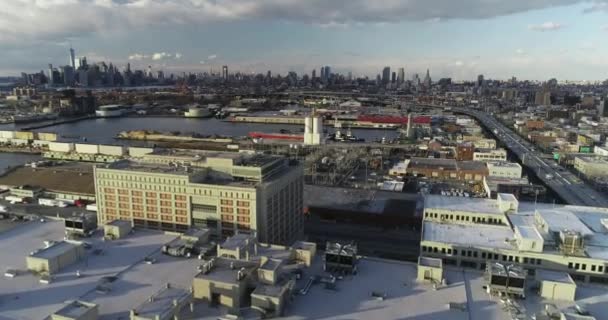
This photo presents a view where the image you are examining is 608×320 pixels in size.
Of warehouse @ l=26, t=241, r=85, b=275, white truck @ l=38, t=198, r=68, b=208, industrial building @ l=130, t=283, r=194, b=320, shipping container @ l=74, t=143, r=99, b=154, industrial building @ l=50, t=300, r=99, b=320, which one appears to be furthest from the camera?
shipping container @ l=74, t=143, r=99, b=154

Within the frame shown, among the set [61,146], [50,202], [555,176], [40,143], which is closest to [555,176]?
[555,176]

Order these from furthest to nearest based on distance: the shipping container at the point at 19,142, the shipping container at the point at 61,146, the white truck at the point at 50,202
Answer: the shipping container at the point at 19,142 < the shipping container at the point at 61,146 < the white truck at the point at 50,202

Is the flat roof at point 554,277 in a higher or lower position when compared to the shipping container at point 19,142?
higher

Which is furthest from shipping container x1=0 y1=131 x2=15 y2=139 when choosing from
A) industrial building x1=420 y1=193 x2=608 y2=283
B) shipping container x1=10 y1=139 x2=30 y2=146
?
industrial building x1=420 y1=193 x2=608 y2=283

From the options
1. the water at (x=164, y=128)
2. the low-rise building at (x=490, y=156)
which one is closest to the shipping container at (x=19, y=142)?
the water at (x=164, y=128)

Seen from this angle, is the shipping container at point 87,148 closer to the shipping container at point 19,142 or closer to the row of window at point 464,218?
the shipping container at point 19,142

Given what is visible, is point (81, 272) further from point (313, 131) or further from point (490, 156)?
point (313, 131)

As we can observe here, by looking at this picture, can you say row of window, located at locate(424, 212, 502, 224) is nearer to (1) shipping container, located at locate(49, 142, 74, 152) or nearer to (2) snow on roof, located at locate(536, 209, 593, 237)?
(2) snow on roof, located at locate(536, 209, 593, 237)
